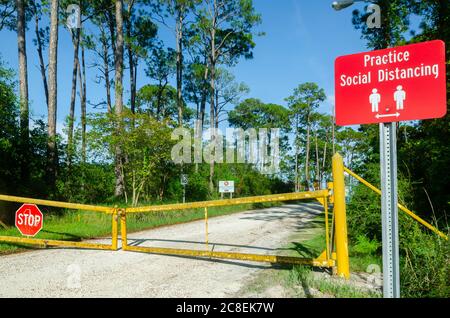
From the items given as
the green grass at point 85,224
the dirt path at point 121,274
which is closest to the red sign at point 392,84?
the dirt path at point 121,274

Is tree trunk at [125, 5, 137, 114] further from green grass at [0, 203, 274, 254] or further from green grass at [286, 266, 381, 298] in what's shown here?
green grass at [286, 266, 381, 298]

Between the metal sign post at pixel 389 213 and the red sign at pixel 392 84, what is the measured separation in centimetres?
16

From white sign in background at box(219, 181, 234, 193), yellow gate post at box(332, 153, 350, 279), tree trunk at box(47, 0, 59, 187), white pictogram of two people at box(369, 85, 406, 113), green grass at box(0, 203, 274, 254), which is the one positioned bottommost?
green grass at box(0, 203, 274, 254)

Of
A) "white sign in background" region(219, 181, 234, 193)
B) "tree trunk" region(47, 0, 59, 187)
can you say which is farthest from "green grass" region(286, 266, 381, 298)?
"white sign in background" region(219, 181, 234, 193)

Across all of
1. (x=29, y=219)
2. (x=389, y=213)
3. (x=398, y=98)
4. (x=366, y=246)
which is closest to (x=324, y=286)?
(x=389, y=213)

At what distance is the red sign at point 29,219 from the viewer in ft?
26.4

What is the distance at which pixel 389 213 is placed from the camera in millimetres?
2902

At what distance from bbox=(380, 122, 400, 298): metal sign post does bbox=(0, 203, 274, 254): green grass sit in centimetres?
811

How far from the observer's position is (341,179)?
5176mm

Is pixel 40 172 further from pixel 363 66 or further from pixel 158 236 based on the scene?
pixel 363 66

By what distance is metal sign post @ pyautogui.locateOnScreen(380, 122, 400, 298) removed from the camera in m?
2.85

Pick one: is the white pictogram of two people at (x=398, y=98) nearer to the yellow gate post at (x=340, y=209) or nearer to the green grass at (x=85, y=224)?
the yellow gate post at (x=340, y=209)

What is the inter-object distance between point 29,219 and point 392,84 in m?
8.08
